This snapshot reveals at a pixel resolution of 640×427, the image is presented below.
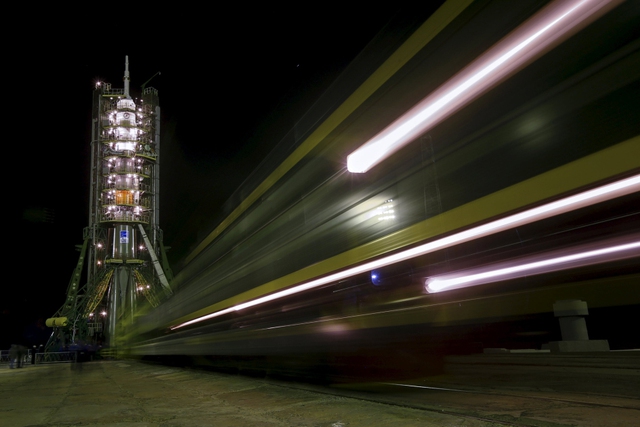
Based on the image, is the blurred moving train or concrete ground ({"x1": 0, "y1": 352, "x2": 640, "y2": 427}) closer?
the blurred moving train

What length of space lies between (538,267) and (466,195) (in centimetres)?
67

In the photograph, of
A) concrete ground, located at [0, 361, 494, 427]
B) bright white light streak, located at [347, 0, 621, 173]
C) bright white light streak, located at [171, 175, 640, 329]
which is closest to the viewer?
bright white light streak, located at [171, 175, 640, 329]

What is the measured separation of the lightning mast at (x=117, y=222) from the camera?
43.7 meters

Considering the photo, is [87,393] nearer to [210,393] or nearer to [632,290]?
[210,393]

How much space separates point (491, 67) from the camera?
3.34 metres

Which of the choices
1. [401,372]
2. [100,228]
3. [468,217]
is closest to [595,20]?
[468,217]

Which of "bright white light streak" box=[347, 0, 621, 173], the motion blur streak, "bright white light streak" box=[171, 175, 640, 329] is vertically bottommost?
the motion blur streak

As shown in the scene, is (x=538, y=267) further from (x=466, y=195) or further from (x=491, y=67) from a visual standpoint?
(x=491, y=67)

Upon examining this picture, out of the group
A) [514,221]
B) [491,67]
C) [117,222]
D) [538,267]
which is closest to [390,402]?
[538,267]

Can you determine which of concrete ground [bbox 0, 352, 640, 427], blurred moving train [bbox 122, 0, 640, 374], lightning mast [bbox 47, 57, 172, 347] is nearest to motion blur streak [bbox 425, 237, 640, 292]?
blurred moving train [bbox 122, 0, 640, 374]

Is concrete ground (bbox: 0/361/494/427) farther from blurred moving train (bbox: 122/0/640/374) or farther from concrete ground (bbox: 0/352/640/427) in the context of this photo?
blurred moving train (bbox: 122/0/640/374)

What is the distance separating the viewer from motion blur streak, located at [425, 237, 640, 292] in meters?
2.59

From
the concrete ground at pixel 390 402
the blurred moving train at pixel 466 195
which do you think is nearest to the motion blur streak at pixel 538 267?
the blurred moving train at pixel 466 195

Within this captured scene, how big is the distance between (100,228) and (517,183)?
4660cm
